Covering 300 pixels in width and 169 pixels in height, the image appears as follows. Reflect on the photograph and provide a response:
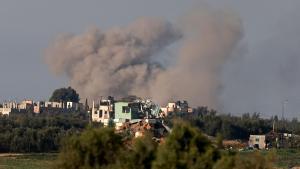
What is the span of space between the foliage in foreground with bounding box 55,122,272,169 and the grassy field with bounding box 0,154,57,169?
2850 centimetres

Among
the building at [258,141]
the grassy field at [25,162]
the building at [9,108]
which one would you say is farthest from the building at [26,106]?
the grassy field at [25,162]

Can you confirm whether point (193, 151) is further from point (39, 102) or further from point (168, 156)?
point (39, 102)

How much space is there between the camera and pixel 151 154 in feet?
83.8

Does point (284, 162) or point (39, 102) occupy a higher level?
→ point (39, 102)

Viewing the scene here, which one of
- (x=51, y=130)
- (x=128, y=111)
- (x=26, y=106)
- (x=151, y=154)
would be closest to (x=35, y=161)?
(x=51, y=130)

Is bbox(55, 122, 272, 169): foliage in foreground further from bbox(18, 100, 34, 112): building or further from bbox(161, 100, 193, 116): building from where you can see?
bbox(18, 100, 34, 112): building

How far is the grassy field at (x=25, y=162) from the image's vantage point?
188 feet

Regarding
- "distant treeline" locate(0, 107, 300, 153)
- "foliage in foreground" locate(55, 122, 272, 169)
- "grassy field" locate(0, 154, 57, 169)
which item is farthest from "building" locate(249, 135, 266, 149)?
"foliage in foreground" locate(55, 122, 272, 169)

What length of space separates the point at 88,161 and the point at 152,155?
6.69 ft

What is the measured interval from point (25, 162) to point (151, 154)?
39.4 meters

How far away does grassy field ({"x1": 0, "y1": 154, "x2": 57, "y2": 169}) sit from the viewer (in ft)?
188

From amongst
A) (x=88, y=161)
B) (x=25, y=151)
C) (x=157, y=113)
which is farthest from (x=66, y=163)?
(x=157, y=113)

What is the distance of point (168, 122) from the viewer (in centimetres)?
10212

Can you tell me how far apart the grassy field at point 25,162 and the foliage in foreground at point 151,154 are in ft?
93.5
